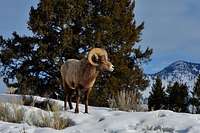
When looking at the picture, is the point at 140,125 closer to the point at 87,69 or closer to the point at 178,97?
the point at 87,69

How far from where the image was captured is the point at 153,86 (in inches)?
1786

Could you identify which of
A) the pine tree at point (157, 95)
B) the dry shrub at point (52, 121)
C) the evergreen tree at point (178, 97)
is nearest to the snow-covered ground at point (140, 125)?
the dry shrub at point (52, 121)

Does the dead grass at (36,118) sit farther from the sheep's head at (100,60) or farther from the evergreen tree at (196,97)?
the evergreen tree at (196,97)

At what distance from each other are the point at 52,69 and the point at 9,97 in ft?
53.4

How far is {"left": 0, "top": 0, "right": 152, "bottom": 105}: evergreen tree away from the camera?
121 ft

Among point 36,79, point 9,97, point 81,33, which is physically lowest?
point 9,97

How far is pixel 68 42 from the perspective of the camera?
36.3 m

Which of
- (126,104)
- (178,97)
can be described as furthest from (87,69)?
(178,97)

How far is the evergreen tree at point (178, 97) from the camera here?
43.6 metres

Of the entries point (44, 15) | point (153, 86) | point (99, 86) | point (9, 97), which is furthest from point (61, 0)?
point (9, 97)

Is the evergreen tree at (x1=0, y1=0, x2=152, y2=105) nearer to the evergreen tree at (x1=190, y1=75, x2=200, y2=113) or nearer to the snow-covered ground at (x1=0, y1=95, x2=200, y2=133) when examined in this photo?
the evergreen tree at (x1=190, y1=75, x2=200, y2=113)

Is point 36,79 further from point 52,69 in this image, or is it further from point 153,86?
Answer: point 153,86

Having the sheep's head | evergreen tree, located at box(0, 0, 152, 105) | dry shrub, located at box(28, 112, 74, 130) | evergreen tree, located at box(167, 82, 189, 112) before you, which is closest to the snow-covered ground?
dry shrub, located at box(28, 112, 74, 130)

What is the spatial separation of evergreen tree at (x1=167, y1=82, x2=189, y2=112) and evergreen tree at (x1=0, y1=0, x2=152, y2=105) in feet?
17.4
